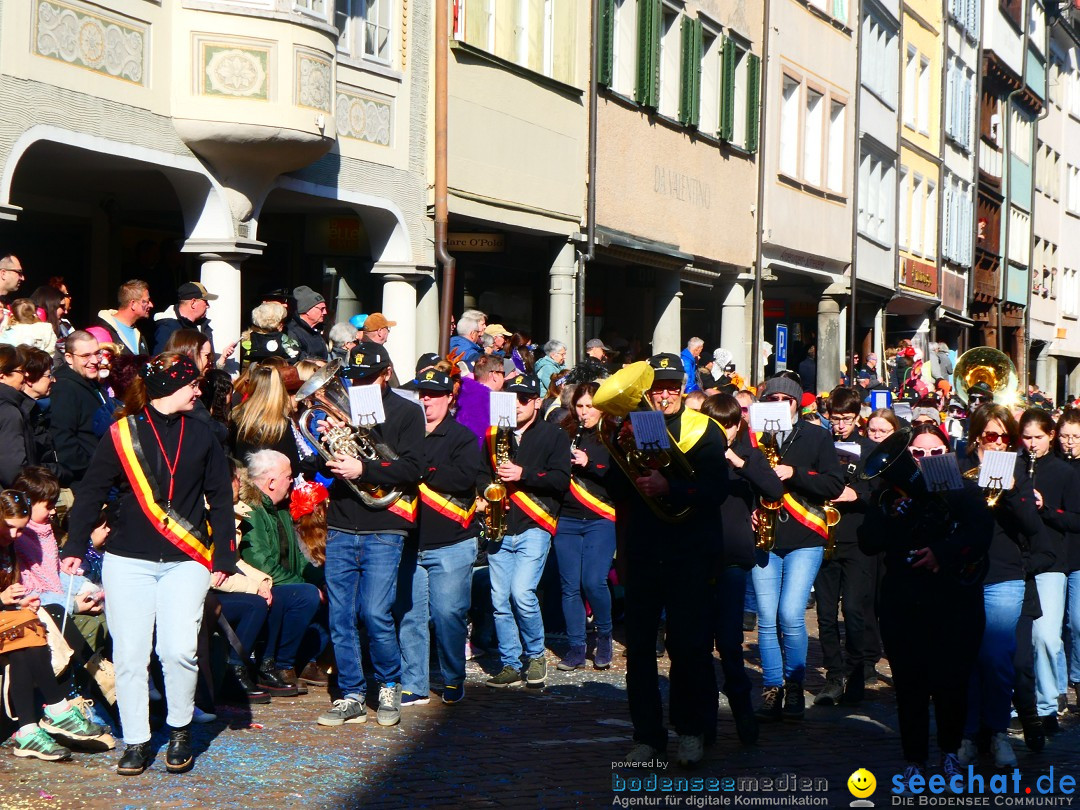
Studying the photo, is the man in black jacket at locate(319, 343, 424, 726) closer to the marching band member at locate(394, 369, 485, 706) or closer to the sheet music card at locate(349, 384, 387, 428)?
the sheet music card at locate(349, 384, 387, 428)

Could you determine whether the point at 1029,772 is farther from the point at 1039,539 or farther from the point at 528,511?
the point at 528,511

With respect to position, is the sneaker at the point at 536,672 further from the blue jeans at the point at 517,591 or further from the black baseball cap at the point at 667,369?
the black baseball cap at the point at 667,369

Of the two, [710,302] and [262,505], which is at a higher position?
[710,302]

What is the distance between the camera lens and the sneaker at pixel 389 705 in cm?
917

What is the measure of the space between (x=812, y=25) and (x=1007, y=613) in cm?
2289

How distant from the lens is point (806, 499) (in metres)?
9.98

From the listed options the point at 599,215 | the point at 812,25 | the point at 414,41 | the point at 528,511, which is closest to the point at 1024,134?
the point at 812,25

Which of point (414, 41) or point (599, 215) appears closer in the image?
point (414, 41)

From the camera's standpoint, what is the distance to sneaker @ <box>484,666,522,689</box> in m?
10.7

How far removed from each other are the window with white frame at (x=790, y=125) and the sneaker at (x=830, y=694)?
19.8m

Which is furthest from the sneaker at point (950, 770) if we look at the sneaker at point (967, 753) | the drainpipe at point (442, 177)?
the drainpipe at point (442, 177)

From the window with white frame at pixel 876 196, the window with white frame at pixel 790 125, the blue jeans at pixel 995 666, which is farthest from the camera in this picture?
the window with white frame at pixel 876 196

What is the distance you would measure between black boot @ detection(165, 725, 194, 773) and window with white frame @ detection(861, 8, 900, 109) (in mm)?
27592

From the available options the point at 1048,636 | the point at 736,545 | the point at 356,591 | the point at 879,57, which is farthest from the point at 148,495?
the point at 879,57
